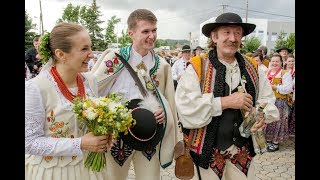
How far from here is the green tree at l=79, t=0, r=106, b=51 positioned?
38300mm

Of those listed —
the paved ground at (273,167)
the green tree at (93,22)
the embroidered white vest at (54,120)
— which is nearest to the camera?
the embroidered white vest at (54,120)

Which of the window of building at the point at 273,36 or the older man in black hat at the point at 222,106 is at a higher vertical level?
the window of building at the point at 273,36

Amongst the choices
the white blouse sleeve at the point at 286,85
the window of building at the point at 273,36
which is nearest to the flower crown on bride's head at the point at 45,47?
the white blouse sleeve at the point at 286,85

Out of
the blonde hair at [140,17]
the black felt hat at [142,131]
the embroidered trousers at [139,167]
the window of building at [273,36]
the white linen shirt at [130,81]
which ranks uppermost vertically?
the window of building at [273,36]

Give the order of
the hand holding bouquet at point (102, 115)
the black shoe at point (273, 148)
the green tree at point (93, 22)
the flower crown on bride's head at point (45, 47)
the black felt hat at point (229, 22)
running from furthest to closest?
1. the green tree at point (93, 22)
2. the black shoe at point (273, 148)
3. the black felt hat at point (229, 22)
4. the flower crown on bride's head at point (45, 47)
5. the hand holding bouquet at point (102, 115)

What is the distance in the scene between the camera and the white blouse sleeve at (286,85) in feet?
18.7

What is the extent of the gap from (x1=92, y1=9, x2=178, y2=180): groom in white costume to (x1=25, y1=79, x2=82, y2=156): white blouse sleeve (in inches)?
31.9

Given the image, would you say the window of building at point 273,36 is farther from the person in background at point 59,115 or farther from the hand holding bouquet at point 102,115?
the hand holding bouquet at point 102,115

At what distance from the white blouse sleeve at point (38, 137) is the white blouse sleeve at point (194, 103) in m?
0.89

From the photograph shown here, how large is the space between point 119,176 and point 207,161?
2.57 ft

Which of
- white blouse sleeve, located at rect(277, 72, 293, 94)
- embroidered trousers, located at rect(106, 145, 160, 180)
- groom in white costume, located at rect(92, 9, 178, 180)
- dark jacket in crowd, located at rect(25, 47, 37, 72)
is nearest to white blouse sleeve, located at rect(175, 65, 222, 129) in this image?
groom in white costume, located at rect(92, 9, 178, 180)

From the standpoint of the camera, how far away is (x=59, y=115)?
6.37 feet
